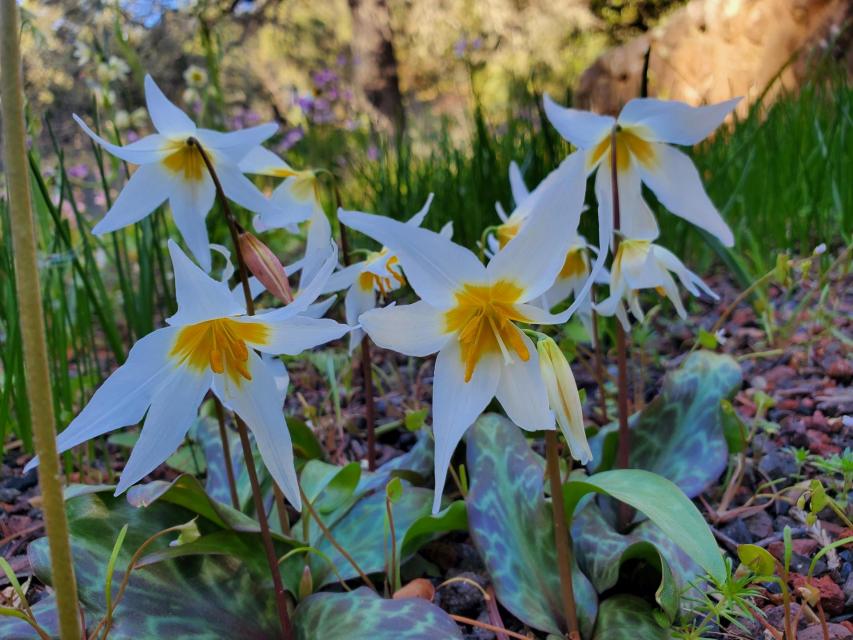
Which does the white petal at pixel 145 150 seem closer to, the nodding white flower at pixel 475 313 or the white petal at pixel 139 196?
the white petal at pixel 139 196

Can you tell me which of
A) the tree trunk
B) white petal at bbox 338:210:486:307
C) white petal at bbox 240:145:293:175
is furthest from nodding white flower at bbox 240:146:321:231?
the tree trunk

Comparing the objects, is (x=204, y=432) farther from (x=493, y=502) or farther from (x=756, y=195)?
(x=756, y=195)

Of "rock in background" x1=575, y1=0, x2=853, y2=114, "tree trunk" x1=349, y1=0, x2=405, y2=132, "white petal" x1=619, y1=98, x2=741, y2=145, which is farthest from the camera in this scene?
"tree trunk" x1=349, y1=0, x2=405, y2=132

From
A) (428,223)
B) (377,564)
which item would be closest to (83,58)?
(428,223)

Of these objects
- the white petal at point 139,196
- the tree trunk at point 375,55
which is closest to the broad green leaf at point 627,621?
the white petal at point 139,196

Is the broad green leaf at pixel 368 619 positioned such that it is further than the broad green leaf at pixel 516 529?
No

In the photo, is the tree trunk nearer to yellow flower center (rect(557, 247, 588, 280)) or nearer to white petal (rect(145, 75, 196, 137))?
yellow flower center (rect(557, 247, 588, 280))
